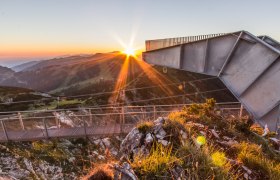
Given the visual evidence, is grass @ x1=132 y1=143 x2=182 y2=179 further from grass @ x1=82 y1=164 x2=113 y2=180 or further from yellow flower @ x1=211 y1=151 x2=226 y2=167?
yellow flower @ x1=211 y1=151 x2=226 y2=167

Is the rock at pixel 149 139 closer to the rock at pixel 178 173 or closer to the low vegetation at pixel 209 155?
the low vegetation at pixel 209 155

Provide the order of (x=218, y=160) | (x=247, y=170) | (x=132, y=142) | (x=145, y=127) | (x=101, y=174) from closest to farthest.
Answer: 1. (x=101, y=174)
2. (x=218, y=160)
3. (x=247, y=170)
4. (x=132, y=142)
5. (x=145, y=127)

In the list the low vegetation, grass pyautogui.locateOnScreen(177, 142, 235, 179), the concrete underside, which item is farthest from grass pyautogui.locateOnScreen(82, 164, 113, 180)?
the concrete underside

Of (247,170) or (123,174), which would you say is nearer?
(123,174)

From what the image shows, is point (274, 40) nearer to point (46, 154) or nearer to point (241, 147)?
point (241, 147)

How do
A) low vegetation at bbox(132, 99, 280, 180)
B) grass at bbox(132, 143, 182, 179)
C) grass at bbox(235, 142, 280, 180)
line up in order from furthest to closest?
grass at bbox(235, 142, 280, 180), low vegetation at bbox(132, 99, 280, 180), grass at bbox(132, 143, 182, 179)

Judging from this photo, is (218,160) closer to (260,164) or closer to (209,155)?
(209,155)

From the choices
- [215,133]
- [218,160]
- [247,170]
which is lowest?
[247,170]

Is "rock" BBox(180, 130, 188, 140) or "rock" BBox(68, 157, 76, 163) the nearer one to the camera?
"rock" BBox(180, 130, 188, 140)

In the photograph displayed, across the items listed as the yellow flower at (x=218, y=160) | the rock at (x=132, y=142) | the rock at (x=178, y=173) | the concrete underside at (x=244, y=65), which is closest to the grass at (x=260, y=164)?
the yellow flower at (x=218, y=160)

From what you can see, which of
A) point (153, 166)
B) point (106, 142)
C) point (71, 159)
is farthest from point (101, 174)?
point (106, 142)

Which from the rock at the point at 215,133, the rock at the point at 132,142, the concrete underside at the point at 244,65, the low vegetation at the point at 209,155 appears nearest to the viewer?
the low vegetation at the point at 209,155

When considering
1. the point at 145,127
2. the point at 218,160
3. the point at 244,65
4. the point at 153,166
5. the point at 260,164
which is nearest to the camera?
the point at 153,166

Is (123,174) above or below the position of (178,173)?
above
